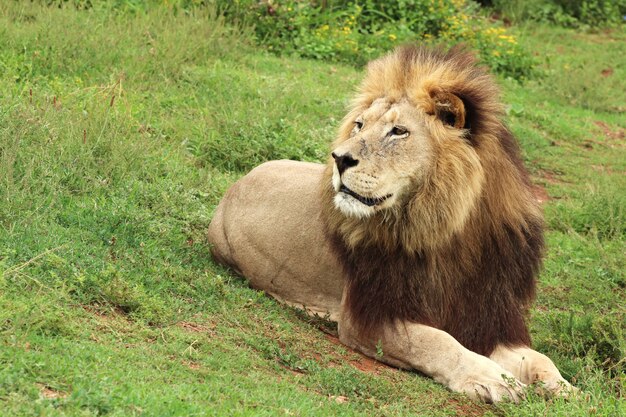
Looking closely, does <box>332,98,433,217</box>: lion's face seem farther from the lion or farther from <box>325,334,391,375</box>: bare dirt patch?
<box>325,334,391,375</box>: bare dirt patch

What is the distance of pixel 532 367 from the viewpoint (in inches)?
186

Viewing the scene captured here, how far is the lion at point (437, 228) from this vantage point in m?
4.61

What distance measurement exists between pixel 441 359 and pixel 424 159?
903 millimetres

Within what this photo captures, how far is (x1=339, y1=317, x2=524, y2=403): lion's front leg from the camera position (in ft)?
A: 14.5

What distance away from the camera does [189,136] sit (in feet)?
25.4

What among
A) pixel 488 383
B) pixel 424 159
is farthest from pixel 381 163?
pixel 488 383

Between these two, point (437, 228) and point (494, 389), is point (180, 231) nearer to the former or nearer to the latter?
point (437, 228)

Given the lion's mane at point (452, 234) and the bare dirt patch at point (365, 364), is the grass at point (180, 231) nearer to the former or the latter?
the bare dirt patch at point (365, 364)

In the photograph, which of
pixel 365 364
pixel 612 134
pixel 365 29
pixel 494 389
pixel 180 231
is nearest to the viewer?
pixel 494 389

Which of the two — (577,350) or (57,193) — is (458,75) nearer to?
(577,350)

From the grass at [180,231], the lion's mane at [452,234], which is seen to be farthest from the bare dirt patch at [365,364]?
the lion's mane at [452,234]

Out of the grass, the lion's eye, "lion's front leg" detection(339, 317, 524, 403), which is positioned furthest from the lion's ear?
the grass

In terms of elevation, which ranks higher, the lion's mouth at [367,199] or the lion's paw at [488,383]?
the lion's mouth at [367,199]

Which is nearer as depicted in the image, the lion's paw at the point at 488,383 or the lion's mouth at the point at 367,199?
the lion's paw at the point at 488,383
